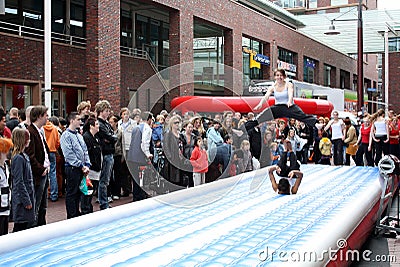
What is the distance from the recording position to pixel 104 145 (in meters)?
8.49

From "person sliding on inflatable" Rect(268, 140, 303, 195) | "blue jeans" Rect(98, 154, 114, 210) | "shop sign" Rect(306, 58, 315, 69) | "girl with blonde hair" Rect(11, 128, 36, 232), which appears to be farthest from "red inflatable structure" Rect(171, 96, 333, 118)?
"shop sign" Rect(306, 58, 315, 69)

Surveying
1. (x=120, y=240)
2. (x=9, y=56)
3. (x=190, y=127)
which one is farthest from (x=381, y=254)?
(x=9, y=56)

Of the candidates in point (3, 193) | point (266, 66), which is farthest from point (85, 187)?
point (266, 66)

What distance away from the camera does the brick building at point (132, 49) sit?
45.7 feet

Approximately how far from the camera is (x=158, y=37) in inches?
1102

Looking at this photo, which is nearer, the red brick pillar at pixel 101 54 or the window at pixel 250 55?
the red brick pillar at pixel 101 54

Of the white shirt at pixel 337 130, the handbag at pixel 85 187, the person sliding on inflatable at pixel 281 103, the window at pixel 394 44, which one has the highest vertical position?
the window at pixel 394 44

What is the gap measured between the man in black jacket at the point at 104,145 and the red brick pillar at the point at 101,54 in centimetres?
1056

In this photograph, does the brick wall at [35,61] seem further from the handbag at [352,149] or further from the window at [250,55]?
the window at [250,55]

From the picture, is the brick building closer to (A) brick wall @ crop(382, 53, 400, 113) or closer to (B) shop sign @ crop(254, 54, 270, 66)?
(B) shop sign @ crop(254, 54, 270, 66)

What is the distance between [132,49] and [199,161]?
14761 millimetres

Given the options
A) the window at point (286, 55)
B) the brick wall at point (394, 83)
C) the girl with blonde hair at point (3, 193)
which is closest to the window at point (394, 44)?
the brick wall at point (394, 83)

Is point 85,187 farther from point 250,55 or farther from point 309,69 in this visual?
point 309,69

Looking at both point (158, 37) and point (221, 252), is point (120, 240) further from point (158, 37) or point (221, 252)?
point (158, 37)
